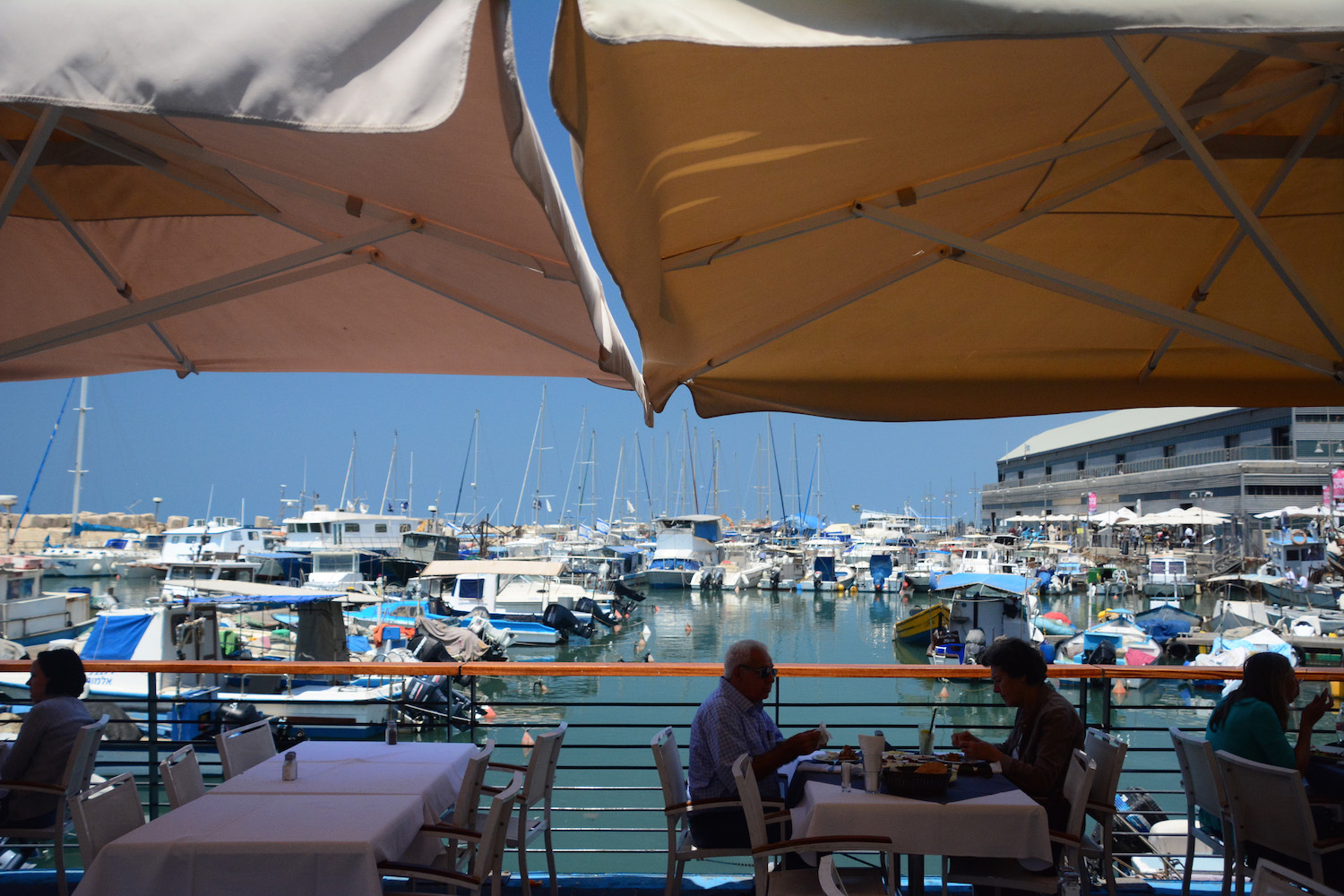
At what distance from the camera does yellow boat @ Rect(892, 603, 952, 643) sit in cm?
2444

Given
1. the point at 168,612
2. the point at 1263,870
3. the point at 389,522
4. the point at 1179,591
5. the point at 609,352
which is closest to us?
the point at 1263,870

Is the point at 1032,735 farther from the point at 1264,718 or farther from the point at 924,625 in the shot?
the point at 924,625

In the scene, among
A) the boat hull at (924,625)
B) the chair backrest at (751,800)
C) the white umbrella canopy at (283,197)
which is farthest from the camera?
the boat hull at (924,625)

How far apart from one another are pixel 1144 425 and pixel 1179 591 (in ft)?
54.8

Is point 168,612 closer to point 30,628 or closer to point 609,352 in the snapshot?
point 30,628

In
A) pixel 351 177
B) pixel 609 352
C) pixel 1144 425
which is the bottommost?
pixel 609 352

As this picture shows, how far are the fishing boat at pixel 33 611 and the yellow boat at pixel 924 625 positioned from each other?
2133 cm

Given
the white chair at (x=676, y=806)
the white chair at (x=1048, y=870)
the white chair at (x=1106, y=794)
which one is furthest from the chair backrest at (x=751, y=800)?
the white chair at (x=1106, y=794)

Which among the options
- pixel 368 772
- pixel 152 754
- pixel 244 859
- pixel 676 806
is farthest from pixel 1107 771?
pixel 152 754

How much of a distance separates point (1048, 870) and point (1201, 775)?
979 mm

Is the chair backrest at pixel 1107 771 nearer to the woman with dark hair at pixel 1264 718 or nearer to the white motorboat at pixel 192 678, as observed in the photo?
the woman with dark hair at pixel 1264 718

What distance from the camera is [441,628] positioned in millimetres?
20562

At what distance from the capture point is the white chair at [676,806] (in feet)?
9.84

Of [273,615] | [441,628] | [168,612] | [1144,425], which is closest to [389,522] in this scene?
[273,615]
